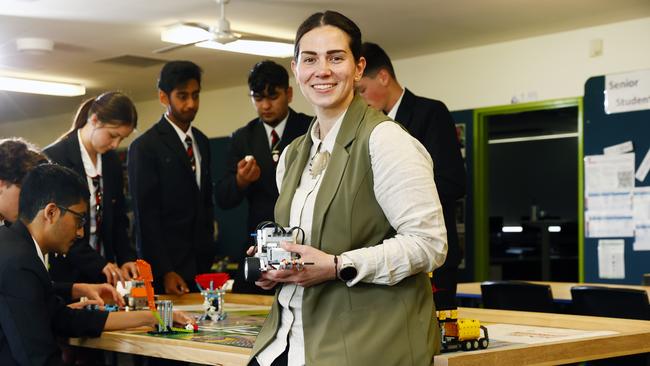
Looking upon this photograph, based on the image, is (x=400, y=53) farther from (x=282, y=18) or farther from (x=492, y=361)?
(x=492, y=361)

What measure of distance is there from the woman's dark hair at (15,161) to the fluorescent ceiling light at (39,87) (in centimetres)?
718

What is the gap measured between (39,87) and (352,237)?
9.25 meters

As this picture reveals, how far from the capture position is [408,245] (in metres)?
1.84

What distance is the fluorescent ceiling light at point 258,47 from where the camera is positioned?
7984 mm

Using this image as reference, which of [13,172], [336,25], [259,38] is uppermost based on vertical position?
[259,38]

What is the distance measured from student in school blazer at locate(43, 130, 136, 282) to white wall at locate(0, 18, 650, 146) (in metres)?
4.90

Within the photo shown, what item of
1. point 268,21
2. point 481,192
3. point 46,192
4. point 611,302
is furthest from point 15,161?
point 481,192

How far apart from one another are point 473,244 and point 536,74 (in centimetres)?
178

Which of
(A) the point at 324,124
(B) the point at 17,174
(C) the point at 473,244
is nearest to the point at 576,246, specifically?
(C) the point at 473,244

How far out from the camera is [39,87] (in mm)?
10461

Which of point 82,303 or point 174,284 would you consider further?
point 174,284

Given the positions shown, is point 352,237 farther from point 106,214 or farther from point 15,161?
point 106,214

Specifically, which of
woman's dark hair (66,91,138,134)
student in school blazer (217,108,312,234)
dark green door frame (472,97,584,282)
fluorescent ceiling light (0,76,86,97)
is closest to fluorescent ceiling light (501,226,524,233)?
dark green door frame (472,97,584,282)

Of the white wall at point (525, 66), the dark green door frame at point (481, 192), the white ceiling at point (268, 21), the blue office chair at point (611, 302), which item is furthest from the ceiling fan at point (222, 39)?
the blue office chair at point (611, 302)
